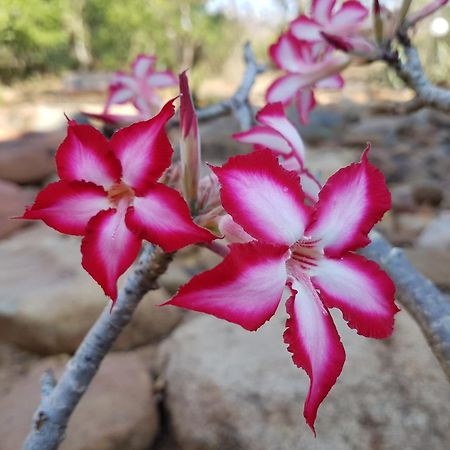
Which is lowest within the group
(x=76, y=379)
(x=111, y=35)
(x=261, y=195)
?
(x=111, y=35)

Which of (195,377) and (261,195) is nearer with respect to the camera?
(261,195)

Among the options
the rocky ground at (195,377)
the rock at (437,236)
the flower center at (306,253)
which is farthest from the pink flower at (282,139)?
the rock at (437,236)

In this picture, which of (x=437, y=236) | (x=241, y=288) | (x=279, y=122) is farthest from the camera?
(x=437, y=236)

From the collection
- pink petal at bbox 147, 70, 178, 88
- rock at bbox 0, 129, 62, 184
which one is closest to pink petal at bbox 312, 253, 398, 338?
pink petal at bbox 147, 70, 178, 88

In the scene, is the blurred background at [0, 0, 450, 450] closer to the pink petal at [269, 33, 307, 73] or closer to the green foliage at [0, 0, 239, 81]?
the pink petal at [269, 33, 307, 73]

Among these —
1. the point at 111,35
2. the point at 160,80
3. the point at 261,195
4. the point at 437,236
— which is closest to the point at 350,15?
the point at 160,80

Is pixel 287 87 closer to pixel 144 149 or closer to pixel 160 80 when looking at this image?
pixel 160 80

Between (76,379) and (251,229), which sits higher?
(251,229)
